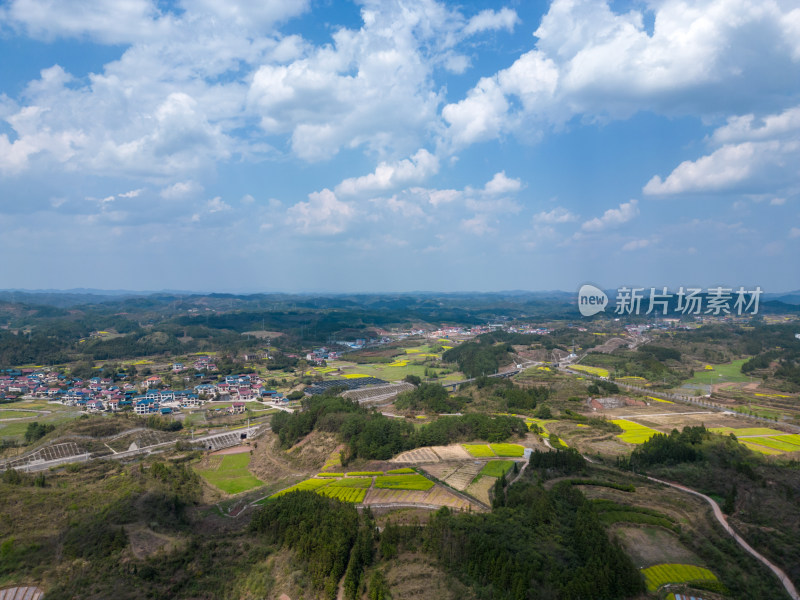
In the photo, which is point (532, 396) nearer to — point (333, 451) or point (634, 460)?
point (634, 460)

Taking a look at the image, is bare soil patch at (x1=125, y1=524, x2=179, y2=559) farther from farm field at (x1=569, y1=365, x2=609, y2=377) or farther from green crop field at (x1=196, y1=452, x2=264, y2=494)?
farm field at (x1=569, y1=365, x2=609, y2=377)

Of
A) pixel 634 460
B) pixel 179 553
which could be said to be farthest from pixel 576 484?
pixel 179 553

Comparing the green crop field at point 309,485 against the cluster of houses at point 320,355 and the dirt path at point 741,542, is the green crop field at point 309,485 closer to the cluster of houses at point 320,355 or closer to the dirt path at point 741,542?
the dirt path at point 741,542

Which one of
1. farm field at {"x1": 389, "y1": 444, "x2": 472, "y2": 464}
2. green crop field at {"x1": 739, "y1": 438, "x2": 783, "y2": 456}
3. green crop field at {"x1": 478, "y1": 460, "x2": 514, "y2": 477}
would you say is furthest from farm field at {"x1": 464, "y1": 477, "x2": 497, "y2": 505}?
green crop field at {"x1": 739, "y1": 438, "x2": 783, "y2": 456}

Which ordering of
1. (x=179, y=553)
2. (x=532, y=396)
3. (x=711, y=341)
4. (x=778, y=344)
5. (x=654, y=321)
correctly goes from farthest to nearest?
1. (x=654, y=321)
2. (x=711, y=341)
3. (x=778, y=344)
4. (x=532, y=396)
5. (x=179, y=553)

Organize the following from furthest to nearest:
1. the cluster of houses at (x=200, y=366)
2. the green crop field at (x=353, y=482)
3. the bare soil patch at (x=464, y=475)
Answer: the cluster of houses at (x=200, y=366)
the green crop field at (x=353, y=482)
the bare soil patch at (x=464, y=475)

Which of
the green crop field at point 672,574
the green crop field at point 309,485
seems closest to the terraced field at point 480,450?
the green crop field at point 309,485

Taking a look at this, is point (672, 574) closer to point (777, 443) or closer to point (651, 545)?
point (651, 545)
